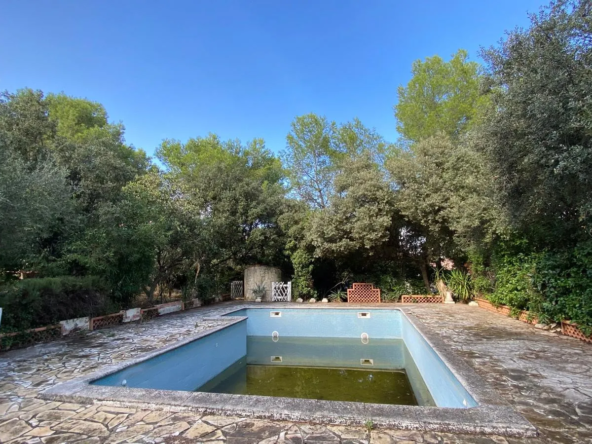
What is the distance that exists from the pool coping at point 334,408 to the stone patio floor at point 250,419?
0.28 ft

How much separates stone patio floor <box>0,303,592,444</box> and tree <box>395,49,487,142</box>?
10.8 metres

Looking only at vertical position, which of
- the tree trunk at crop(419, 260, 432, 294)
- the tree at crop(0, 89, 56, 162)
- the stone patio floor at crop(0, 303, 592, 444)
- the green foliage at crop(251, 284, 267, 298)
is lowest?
the stone patio floor at crop(0, 303, 592, 444)

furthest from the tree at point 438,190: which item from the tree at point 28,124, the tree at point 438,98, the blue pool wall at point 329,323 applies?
A: the tree at point 28,124

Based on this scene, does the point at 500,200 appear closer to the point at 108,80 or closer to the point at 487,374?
the point at 487,374

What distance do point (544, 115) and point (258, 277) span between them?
12.0m

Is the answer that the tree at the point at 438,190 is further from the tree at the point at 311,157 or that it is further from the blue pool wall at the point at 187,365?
the blue pool wall at the point at 187,365

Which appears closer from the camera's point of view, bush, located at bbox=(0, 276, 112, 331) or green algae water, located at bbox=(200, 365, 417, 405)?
green algae water, located at bbox=(200, 365, 417, 405)

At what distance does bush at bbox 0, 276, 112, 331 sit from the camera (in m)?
6.29

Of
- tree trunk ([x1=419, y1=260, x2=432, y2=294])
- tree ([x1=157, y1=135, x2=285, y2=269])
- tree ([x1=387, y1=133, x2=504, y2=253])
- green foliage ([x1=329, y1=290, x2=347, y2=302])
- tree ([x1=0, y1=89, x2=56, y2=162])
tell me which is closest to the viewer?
tree ([x1=387, y1=133, x2=504, y2=253])

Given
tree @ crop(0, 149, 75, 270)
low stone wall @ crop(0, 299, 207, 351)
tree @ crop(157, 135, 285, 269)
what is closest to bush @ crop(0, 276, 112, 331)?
low stone wall @ crop(0, 299, 207, 351)

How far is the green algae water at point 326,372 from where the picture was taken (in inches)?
225

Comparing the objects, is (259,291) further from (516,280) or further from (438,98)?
(438,98)

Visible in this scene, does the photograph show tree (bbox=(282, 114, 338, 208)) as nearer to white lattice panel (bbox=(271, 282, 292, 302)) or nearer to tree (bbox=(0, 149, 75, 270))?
white lattice panel (bbox=(271, 282, 292, 302))

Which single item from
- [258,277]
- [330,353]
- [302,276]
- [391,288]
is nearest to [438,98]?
[391,288]
